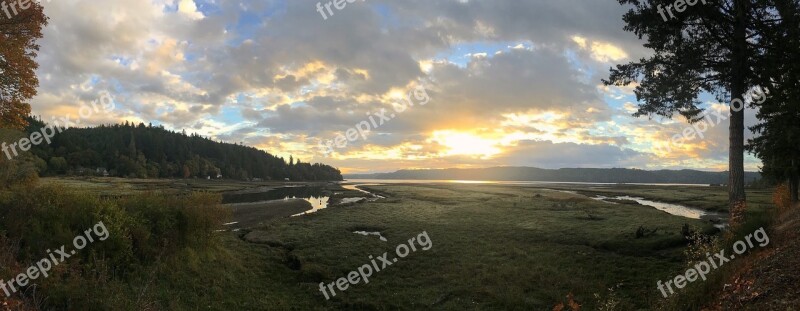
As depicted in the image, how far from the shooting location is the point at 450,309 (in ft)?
54.9

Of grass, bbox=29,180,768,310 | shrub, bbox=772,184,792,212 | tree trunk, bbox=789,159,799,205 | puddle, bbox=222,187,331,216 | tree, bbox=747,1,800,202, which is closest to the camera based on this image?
grass, bbox=29,180,768,310

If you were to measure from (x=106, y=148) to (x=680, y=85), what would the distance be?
691 ft

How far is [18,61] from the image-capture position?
23.2 metres

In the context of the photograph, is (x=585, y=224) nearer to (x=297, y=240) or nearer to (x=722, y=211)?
(x=297, y=240)

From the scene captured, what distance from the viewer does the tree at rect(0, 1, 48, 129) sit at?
22984 mm

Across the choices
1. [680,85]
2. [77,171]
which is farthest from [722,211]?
[77,171]

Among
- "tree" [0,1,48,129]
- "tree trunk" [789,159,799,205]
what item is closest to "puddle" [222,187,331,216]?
"tree" [0,1,48,129]

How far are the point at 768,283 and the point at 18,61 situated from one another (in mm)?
35512

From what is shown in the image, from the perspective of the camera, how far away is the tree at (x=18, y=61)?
75.4 feet

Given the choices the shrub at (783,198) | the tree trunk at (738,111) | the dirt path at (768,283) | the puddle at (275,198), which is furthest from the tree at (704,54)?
the puddle at (275,198)

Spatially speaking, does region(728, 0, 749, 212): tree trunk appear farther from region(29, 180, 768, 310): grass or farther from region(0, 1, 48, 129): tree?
region(0, 1, 48, 129): tree

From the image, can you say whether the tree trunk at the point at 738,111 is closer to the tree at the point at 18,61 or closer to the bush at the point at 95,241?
the bush at the point at 95,241

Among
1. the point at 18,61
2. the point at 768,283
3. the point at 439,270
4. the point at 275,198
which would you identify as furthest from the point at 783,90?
the point at 275,198

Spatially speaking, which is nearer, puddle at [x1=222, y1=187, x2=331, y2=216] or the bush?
the bush
